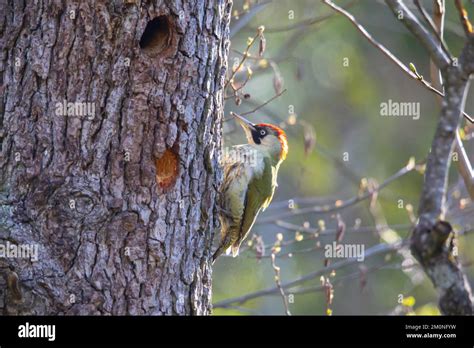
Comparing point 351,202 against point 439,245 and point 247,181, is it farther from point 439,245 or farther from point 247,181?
point 439,245

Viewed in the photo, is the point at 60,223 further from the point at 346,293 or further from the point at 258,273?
the point at 346,293


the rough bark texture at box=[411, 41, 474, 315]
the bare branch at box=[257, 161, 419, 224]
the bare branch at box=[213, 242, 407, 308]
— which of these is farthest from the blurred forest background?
the rough bark texture at box=[411, 41, 474, 315]

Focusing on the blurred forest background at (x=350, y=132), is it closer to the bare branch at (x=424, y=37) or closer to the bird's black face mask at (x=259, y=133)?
the bird's black face mask at (x=259, y=133)

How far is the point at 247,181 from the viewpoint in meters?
5.67

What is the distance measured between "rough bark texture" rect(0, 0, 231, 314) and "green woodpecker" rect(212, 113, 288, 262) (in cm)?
117

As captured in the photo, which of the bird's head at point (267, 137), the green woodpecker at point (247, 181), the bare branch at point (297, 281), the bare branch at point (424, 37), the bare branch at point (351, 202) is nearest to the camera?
the bare branch at point (424, 37)

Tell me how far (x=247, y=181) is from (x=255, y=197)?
0.48ft

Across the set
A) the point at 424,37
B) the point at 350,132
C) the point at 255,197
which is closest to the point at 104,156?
the point at 424,37

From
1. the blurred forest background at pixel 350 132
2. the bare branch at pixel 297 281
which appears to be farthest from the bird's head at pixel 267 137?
the blurred forest background at pixel 350 132

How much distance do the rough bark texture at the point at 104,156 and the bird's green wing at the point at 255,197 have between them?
1.38 meters

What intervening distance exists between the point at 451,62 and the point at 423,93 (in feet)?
35.0

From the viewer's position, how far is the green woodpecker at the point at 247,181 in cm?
551

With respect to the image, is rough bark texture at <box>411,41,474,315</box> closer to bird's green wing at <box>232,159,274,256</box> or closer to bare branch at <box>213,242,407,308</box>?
bird's green wing at <box>232,159,274,256</box>
